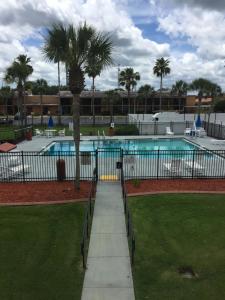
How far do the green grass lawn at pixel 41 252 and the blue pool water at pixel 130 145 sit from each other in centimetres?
1715

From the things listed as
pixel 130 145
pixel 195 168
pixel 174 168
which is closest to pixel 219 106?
pixel 130 145

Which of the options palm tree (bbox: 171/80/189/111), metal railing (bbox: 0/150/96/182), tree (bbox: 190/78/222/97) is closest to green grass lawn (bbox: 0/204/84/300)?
metal railing (bbox: 0/150/96/182)

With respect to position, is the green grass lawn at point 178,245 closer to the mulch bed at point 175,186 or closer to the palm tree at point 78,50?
the mulch bed at point 175,186

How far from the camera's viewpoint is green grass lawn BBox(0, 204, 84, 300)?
659 cm

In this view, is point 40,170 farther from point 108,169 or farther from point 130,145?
point 130,145

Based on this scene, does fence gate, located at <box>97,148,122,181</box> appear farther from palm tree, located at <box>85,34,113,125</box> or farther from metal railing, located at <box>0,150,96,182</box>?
palm tree, located at <box>85,34,113,125</box>

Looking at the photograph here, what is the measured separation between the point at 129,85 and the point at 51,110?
1884cm

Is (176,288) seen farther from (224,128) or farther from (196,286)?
(224,128)

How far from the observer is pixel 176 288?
A: 668cm

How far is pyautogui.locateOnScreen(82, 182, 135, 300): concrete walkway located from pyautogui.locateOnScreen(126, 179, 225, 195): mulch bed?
1.96 m

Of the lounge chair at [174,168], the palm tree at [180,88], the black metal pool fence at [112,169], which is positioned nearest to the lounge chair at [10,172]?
the black metal pool fence at [112,169]

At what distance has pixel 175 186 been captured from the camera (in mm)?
14227

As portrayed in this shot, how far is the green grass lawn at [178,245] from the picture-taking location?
666 cm

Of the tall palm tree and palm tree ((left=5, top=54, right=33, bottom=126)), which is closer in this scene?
the tall palm tree
